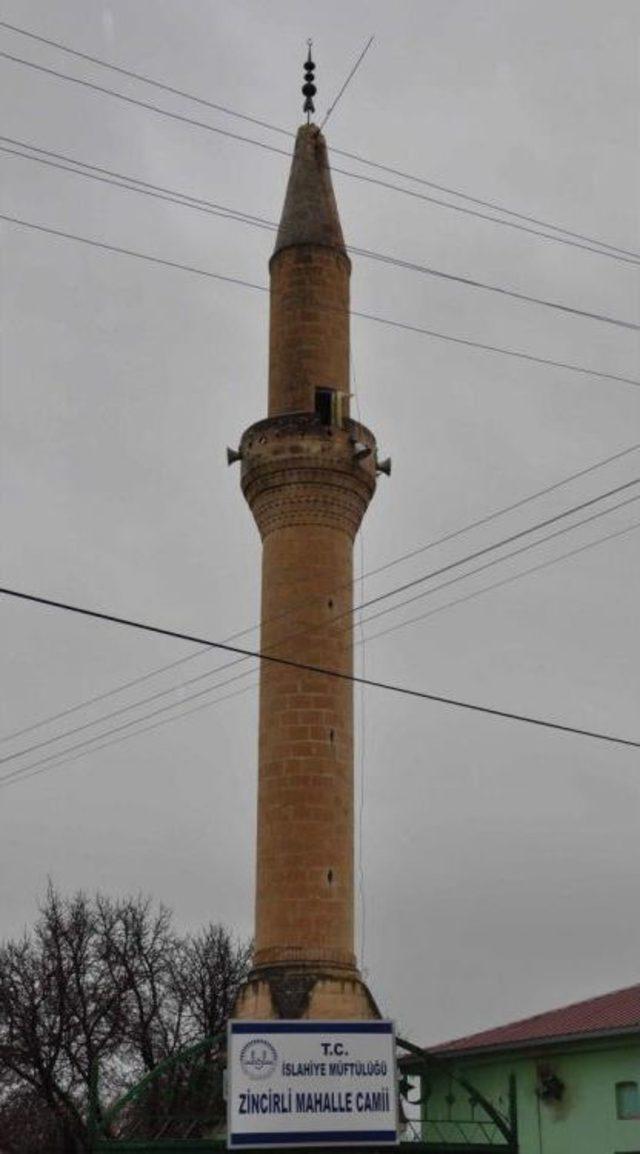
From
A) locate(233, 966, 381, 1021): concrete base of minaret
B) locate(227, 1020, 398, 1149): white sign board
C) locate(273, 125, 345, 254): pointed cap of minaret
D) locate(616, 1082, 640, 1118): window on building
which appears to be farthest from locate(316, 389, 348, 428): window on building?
locate(616, 1082, 640, 1118): window on building

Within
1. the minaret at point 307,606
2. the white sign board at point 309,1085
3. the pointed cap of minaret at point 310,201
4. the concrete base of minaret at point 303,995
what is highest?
the pointed cap of minaret at point 310,201

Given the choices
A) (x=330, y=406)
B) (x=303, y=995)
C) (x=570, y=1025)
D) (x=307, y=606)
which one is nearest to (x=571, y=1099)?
(x=570, y=1025)

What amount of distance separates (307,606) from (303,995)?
20.6 feet

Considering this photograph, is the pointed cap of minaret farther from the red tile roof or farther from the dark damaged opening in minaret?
the red tile roof

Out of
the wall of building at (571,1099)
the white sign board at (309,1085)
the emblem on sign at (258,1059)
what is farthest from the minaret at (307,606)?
the wall of building at (571,1099)

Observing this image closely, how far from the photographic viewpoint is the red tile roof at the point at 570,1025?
26781mm

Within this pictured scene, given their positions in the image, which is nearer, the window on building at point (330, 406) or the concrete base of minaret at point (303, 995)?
the concrete base of minaret at point (303, 995)

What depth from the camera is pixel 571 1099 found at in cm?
2777

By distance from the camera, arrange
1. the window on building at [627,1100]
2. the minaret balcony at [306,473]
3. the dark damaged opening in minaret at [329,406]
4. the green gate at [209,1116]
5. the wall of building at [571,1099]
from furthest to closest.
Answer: the dark damaged opening in minaret at [329,406] → the minaret balcony at [306,473] → the wall of building at [571,1099] → the window on building at [627,1100] → the green gate at [209,1116]

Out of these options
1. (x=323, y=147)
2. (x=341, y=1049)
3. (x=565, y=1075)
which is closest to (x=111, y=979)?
(x=565, y=1075)

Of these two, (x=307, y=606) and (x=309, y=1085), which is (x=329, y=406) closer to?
(x=307, y=606)

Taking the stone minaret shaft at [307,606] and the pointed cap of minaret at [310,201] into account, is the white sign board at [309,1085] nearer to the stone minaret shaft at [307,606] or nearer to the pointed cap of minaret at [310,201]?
the stone minaret shaft at [307,606]

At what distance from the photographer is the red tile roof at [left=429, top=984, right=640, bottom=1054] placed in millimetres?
26781

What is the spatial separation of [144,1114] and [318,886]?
38.1 feet
